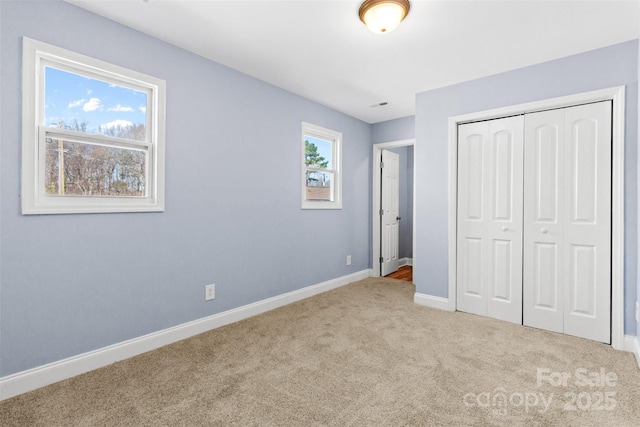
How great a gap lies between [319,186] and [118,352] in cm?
283

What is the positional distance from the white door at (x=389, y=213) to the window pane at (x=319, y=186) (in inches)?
42.2

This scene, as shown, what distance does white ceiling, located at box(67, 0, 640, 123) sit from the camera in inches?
82.8

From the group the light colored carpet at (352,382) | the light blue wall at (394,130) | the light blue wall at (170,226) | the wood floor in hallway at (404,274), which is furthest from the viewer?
the wood floor in hallway at (404,274)

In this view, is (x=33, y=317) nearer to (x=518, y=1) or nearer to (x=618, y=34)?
(x=518, y=1)

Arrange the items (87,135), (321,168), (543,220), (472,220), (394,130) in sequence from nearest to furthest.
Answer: (87,135) < (543,220) < (472,220) < (321,168) < (394,130)

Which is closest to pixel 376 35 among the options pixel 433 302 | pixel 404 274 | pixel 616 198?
pixel 616 198

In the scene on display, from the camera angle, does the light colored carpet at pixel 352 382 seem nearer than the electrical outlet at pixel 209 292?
A: Yes

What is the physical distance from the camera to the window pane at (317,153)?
4086 mm

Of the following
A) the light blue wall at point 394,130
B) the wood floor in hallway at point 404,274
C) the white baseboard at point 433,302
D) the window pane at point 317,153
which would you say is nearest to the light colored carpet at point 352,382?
the white baseboard at point 433,302

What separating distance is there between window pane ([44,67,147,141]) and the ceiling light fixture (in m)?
1.82

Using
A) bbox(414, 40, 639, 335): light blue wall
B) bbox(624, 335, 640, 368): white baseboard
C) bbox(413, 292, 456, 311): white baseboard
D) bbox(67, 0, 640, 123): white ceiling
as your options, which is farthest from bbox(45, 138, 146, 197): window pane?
bbox(624, 335, 640, 368): white baseboard

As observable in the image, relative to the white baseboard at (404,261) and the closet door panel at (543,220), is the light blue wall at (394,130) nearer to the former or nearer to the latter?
the closet door panel at (543,220)

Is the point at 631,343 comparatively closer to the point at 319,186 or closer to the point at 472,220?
the point at 472,220

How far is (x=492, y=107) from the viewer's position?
10.3 ft
